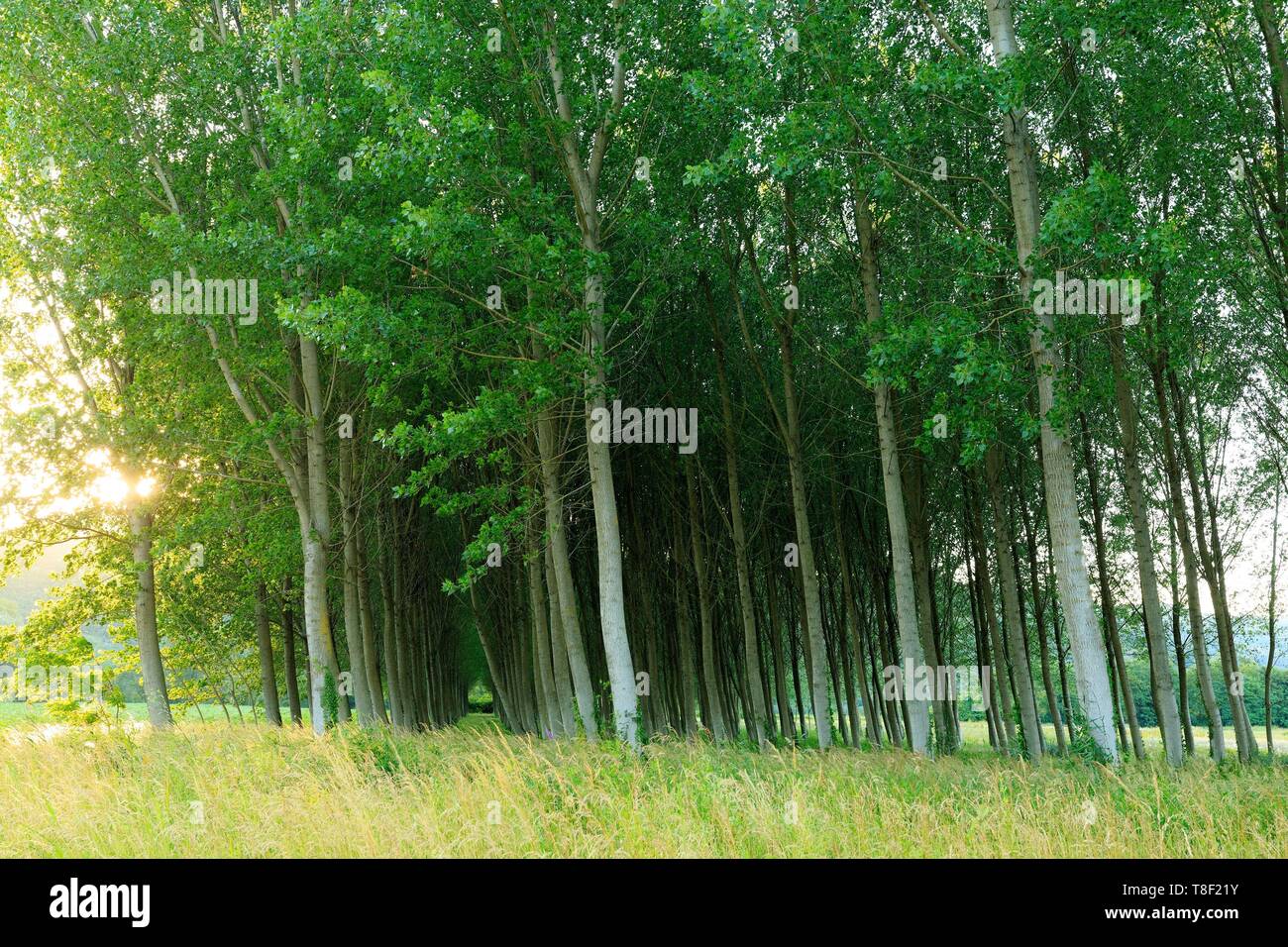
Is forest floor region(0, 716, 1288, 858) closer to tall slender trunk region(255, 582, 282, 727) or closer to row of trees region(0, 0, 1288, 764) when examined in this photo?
row of trees region(0, 0, 1288, 764)

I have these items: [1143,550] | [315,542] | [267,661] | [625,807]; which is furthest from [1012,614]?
[267,661]

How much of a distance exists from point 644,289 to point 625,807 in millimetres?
13219

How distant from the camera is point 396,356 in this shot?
626 inches

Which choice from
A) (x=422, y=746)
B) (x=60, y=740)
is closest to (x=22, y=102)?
(x=60, y=740)

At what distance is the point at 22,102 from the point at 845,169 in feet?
48.9

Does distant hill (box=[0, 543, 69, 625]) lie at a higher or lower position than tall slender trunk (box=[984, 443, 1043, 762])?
higher

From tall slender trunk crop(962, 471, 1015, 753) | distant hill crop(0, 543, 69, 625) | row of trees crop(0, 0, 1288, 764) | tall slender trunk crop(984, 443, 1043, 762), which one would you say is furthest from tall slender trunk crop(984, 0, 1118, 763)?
distant hill crop(0, 543, 69, 625)

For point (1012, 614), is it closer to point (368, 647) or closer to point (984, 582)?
point (984, 582)

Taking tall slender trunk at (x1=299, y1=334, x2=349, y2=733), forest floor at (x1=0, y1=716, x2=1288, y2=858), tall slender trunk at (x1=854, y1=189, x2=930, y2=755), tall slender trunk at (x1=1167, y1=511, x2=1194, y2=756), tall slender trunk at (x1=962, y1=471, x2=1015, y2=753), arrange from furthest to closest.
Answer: tall slender trunk at (x1=1167, y1=511, x2=1194, y2=756) < tall slender trunk at (x1=962, y1=471, x2=1015, y2=753) < tall slender trunk at (x1=299, y1=334, x2=349, y2=733) < tall slender trunk at (x1=854, y1=189, x2=930, y2=755) < forest floor at (x1=0, y1=716, x2=1288, y2=858)

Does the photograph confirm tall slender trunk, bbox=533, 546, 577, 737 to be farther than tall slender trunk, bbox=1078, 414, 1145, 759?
No

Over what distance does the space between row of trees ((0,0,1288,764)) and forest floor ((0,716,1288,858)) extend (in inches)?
110

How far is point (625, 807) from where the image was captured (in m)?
8.30

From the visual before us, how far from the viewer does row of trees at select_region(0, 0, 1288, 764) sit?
42.0 ft
